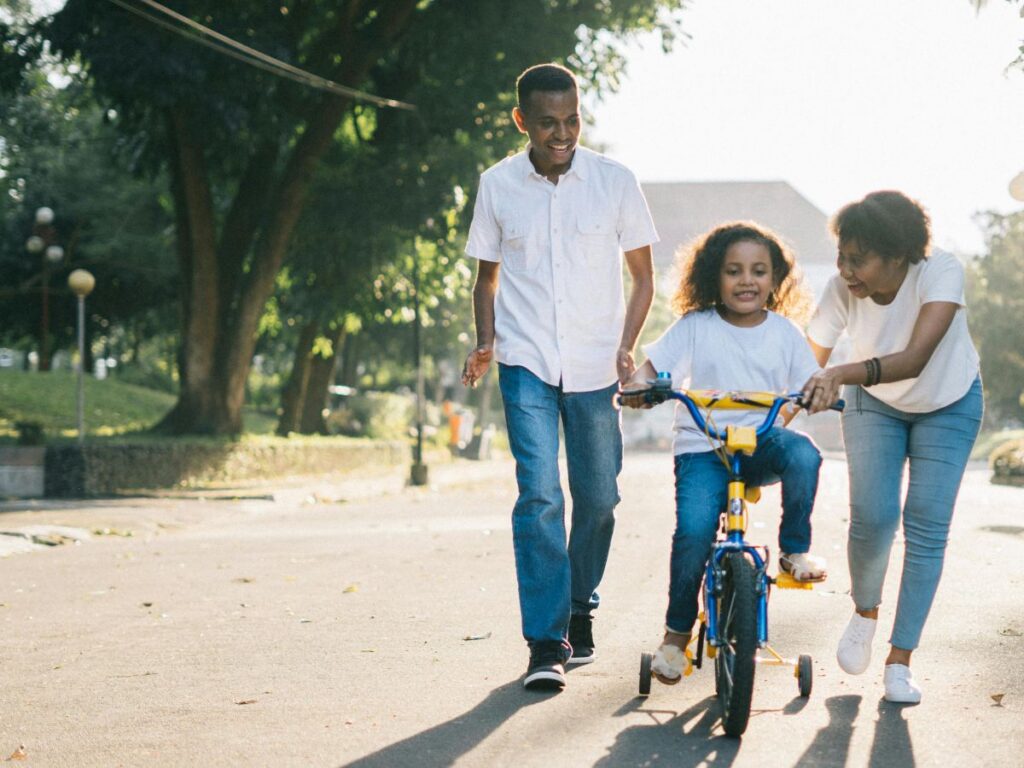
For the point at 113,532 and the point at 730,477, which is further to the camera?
the point at 113,532

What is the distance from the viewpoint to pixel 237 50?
19156 millimetres

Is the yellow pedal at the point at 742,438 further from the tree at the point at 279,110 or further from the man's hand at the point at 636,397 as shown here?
the tree at the point at 279,110

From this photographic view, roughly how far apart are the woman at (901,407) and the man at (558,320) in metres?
0.84

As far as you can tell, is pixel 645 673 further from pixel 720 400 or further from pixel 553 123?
pixel 553 123

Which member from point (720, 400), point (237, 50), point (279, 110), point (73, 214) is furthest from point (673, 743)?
point (73, 214)

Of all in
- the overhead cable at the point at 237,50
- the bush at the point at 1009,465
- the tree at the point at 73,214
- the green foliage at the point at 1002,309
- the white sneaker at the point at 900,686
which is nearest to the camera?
the white sneaker at the point at 900,686

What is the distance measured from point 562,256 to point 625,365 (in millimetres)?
522

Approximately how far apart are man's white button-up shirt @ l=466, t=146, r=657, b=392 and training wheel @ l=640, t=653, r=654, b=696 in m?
1.07

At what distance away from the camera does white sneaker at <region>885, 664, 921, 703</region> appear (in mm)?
5000

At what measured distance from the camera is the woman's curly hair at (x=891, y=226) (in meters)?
5.10

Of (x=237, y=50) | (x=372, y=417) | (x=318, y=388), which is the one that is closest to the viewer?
(x=237, y=50)

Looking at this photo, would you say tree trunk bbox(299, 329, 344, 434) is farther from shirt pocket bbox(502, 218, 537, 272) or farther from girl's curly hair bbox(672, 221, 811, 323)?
girl's curly hair bbox(672, 221, 811, 323)

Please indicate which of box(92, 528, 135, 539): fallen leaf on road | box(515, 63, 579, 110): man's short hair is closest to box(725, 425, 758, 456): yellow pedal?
box(515, 63, 579, 110): man's short hair

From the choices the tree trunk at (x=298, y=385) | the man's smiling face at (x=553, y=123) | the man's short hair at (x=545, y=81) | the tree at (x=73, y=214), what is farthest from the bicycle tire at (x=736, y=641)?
the tree at (x=73, y=214)
